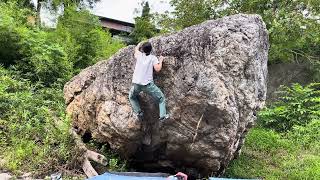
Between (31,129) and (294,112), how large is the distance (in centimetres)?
784

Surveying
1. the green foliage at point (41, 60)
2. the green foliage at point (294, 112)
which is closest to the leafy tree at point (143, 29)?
the green foliage at point (41, 60)

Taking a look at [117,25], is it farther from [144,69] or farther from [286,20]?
[144,69]

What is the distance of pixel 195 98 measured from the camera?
24.2ft

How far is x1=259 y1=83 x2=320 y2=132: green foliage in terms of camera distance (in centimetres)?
1279

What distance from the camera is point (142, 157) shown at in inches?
342

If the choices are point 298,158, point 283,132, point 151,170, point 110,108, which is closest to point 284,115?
point 283,132

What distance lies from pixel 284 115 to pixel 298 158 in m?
3.23

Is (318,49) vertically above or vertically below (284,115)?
above

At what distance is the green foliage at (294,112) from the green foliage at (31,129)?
6.31 meters

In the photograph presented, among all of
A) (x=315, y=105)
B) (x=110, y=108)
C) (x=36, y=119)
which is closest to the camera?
(x=110, y=108)

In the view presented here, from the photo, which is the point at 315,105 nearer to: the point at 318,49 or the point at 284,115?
the point at 284,115

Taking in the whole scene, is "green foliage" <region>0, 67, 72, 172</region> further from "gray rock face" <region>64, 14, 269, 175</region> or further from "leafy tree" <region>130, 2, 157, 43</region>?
"leafy tree" <region>130, 2, 157, 43</region>

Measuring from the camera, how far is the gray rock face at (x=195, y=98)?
7383mm

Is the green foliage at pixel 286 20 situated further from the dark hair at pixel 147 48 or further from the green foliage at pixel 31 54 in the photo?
the dark hair at pixel 147 48
